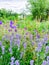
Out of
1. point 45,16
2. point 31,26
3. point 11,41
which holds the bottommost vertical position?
point 45,16

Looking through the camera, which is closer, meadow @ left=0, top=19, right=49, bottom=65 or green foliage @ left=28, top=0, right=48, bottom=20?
meadow @ left=0, top=19, right=49, bottom=65

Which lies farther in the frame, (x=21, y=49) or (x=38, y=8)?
(x=38, y=8)

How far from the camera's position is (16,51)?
11.5ft

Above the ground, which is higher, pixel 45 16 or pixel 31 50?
pixel 31 50

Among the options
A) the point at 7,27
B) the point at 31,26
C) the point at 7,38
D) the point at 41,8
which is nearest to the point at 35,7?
the point at 41,8

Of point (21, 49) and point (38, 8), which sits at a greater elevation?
point (21, 49)

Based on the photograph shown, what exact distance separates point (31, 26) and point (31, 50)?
1.59m

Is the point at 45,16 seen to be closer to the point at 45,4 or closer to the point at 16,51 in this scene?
the point at 45,4

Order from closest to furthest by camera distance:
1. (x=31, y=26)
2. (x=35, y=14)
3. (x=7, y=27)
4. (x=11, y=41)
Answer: (x=11, y=41) → (x=7, y=27) → (x=31, y=26) → (x=35, y=14)

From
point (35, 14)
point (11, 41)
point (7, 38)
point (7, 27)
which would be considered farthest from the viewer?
point (35, 14)

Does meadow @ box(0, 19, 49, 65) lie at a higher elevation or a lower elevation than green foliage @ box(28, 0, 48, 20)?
higher

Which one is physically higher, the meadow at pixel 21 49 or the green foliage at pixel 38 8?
the meadow at pixel 21 49

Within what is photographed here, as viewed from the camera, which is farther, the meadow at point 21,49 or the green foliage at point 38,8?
the green foliage at point 38,8

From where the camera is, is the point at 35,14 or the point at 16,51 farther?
the point at 35,14
